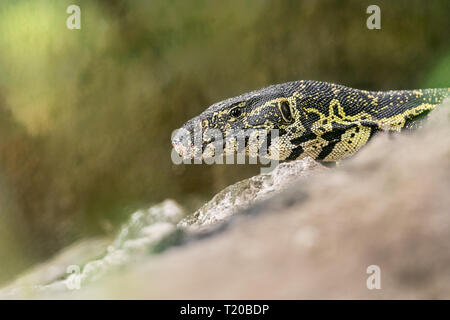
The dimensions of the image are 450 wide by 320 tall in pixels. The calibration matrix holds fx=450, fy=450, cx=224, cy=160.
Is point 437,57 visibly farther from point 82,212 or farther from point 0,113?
point 0,113

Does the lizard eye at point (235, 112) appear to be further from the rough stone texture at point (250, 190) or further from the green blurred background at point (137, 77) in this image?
the green blurred background at point (137, 77)

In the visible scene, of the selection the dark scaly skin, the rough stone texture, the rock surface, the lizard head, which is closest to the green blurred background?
the dark scaly skin

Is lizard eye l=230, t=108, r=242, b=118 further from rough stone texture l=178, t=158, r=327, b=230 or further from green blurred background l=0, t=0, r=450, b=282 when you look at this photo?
green blurred background l=0, t=0, r=450, b=282

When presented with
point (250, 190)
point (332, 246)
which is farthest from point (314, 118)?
point (332, 246)

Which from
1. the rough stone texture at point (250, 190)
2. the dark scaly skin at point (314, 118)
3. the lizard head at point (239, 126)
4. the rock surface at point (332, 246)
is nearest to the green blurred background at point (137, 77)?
the dark scaly skin at point (314, 118)

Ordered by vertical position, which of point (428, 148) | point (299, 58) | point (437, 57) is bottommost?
point (428, 148)

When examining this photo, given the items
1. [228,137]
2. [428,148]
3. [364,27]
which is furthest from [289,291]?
[364,27]

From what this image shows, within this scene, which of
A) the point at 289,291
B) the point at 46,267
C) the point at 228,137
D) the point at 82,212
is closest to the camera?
the point at 289,291
